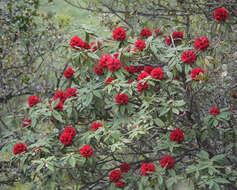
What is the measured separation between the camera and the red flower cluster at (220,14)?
117 inches

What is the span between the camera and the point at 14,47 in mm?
4879

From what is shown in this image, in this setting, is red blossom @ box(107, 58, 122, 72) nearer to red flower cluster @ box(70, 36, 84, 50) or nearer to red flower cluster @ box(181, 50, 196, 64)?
red flower cluster @ box(70, 36, 84, 50)

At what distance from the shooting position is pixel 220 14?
3.00m

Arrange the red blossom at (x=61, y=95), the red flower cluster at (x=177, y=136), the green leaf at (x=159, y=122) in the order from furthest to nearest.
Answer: the red blossom at (x=61, y=95) < the red flower cluster at (x=177, y=136) < the green leaf at (x=159, y=122)

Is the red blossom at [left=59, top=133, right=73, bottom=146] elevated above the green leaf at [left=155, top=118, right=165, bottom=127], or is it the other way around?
the green leaf at [left=155, top=118, right=165, bottom=127]

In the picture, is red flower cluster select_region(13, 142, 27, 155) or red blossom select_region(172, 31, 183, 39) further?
red blossom select_region(172, 31, 183, 39)

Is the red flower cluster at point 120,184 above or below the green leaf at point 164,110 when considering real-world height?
below

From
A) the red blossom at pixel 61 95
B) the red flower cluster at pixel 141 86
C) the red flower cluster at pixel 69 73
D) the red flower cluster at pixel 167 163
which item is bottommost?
the red flower cluster at pixel 167 163

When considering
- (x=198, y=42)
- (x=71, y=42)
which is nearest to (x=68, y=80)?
(x=71, y=42)

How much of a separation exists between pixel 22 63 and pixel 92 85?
2466 millimetres

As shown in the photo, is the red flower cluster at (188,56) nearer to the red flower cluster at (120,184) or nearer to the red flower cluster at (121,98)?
A: the red flower cluster at (121,98)

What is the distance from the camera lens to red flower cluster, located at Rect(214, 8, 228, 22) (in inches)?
117

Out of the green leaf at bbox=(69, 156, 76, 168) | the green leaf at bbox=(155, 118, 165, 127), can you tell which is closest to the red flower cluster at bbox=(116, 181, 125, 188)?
the green leaf at bbox=(69, 156, 76, 168)

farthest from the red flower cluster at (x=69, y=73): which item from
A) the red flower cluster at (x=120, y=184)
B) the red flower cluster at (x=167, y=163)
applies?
the red flower cluster at (x=167, y=163)
